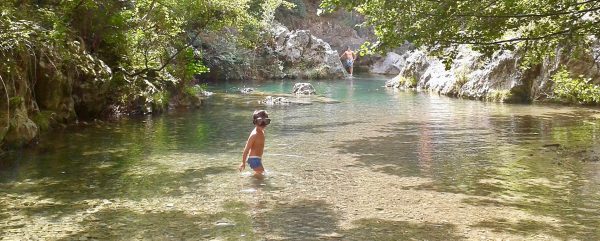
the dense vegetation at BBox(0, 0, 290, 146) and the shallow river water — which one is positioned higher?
the dense vegetation at BBox(0, 0, 290, 146)

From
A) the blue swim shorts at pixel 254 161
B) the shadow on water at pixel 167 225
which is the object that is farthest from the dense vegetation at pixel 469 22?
the shadow on water at pixel 167 225

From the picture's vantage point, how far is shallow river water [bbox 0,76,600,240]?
18.3 ft

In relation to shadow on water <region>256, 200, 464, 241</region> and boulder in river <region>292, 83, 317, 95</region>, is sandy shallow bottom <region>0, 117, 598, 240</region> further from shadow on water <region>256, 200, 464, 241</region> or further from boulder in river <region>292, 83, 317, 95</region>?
boulder in river <region>292, 83, 317, 95</region>

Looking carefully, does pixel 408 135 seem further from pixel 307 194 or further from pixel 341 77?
pixel 341 77

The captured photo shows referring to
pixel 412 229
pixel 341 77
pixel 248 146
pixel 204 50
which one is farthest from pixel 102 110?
pixel 341 77

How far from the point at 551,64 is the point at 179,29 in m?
A: 13.4

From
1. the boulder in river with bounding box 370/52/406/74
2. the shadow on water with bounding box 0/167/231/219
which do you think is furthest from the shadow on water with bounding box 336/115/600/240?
the boulder in river with bounding box 370/52/406/74

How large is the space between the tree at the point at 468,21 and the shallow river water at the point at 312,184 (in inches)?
79.1

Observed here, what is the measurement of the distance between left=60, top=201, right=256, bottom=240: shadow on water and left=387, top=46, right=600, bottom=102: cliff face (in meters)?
12.2

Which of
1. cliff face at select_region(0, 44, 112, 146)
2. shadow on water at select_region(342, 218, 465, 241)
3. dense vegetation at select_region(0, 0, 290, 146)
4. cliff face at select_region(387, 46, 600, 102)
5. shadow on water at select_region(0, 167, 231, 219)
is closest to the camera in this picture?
shadow on water at select_region(342, 218, 465, 241)

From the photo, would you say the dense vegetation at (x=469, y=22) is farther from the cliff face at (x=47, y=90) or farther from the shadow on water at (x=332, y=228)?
the cliff face at (x=47, y=90)

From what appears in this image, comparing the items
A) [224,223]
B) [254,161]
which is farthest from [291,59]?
[224,223]

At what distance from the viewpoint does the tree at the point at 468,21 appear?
8094 mm

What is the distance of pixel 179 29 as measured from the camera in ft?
57.5
